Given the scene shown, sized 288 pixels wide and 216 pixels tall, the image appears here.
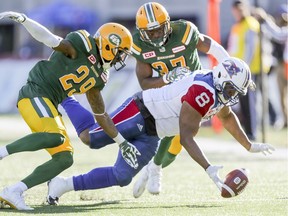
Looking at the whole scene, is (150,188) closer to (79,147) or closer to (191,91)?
(191,91)

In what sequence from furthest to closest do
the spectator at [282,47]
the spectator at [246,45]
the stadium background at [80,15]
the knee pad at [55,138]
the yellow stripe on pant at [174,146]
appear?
the stadium background at [80,15]
the spectator at [282,47]
the spectator at [246,45]
the yellow stripe on pant at [174,146]
the knee pad at [55,138]

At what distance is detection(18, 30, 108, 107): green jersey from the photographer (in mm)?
7242

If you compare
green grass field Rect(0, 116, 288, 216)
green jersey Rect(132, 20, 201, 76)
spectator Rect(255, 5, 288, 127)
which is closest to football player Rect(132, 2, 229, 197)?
green jersey Rect(132, 20, 201, 76)

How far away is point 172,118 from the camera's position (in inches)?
291

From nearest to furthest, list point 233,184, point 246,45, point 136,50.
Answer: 1. point 233,184
2. point 136,50
3. point 246,45

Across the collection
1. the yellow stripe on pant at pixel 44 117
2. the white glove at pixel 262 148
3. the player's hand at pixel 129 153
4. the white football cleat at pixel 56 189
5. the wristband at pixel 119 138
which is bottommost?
the white glove at pixel 262 148

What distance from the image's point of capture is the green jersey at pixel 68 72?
285 inches

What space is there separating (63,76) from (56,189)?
850 mm

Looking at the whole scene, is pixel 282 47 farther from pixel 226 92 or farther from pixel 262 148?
pixel 226 92

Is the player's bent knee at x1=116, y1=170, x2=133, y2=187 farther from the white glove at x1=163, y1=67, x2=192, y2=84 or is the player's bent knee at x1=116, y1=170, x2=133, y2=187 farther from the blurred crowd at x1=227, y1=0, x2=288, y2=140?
the blurred crowd at x1=227, y1=0, x2=288, y2=140

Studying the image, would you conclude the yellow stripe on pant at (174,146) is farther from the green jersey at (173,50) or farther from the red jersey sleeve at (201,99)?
the red jersey sleeve at (201,99)

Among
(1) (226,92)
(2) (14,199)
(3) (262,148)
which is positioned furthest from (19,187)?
(3) (262,148)

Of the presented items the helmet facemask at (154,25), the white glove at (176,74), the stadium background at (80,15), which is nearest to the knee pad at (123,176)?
the white glove at (176,74)

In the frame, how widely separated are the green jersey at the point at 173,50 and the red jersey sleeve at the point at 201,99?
1.38 m
